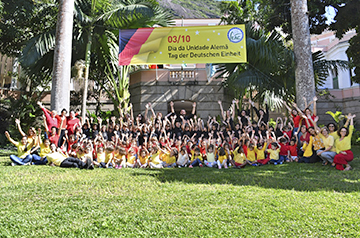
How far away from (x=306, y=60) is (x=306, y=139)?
292 centimetres

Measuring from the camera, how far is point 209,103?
51.7 ft

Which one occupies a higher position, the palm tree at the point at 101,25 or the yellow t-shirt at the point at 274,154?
the palm tree at the point at 101,25

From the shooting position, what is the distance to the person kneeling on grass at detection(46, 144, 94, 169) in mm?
7012

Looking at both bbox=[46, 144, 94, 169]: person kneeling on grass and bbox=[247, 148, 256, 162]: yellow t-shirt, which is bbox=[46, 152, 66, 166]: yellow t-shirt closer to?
bbox=[46, 144, 94, 169]: person kneeling on grass

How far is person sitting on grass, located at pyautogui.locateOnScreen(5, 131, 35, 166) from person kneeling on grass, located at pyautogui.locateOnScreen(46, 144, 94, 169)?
56 centimetres

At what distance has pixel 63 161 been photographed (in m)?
7.24

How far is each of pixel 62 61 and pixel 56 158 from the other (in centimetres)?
355

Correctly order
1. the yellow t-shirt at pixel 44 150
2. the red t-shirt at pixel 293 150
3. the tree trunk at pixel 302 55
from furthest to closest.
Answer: the tree trunk at pixel 302 55, the red t-shirt at pixel 293 150, the yellow t-shirt at pixel 44 150

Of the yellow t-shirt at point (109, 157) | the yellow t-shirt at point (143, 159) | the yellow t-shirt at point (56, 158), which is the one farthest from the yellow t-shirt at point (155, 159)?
the yellow t-shirt at point (56, 158)

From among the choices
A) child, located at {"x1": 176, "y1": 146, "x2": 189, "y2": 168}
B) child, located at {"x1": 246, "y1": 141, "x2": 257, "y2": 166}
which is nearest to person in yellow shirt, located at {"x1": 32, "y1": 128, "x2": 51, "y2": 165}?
child, located at {"x1": 176, "y1": 146, "x2": 189, "y2": 168}

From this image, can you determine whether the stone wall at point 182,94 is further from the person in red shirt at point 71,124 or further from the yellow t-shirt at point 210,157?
the yellow t-shirt at point 210,157

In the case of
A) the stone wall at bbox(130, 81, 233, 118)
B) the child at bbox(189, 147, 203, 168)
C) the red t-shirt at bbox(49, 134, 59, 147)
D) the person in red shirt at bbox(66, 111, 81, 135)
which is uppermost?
the stone wall at bbox(130, 81, 233, 118)

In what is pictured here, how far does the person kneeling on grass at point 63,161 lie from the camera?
276 inches

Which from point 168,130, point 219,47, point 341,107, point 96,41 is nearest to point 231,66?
point 219,47
